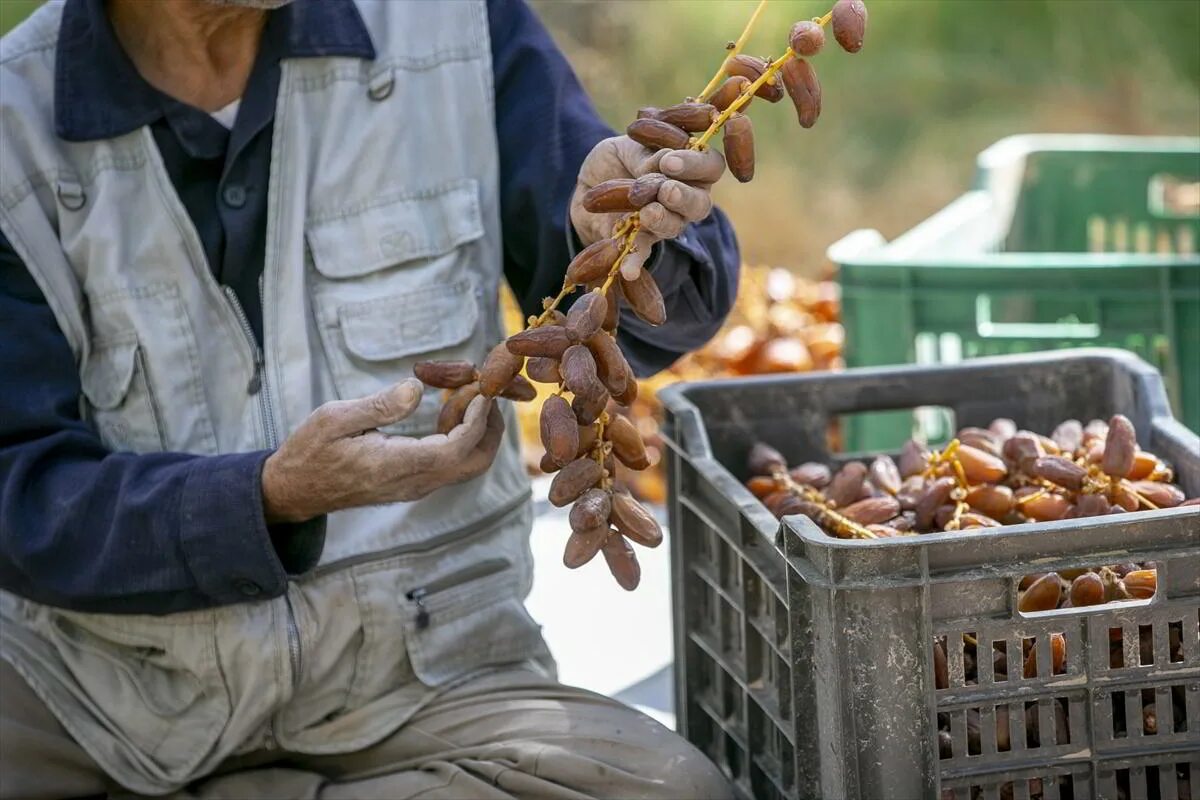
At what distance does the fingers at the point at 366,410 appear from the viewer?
1.70m

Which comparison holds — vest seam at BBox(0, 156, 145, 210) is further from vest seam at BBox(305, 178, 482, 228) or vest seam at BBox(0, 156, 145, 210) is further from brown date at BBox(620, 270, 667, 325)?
brown date at BBox(620, 270, 667, 325)

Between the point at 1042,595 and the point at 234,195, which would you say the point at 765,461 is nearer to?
the point at 1042,595

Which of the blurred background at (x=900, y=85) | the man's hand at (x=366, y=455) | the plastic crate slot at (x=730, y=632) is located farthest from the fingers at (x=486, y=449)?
the blurred background at (x=900, y=85)

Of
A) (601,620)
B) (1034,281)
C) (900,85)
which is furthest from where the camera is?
(900,85)

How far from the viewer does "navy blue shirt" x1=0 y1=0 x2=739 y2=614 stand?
1809 millimetres

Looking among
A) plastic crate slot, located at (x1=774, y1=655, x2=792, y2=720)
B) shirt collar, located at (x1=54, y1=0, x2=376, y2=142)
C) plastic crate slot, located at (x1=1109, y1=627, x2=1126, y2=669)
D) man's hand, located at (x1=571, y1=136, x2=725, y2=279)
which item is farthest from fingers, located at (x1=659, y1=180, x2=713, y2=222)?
shirt collar, located at (x1=54, y1=0, x2=376, y2=142)

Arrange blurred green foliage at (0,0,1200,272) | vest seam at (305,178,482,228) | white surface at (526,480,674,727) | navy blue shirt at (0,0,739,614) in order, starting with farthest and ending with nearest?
1. blurred green foliage at (0,0,1200,272)
2. white surface at (526,480,674,727)
3. vest seam at (305,178,482,228)
4. navy blue shirt at (0,0,739,614)

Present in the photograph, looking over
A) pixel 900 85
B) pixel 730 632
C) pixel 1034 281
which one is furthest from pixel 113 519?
pixel 900 85

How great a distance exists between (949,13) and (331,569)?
502cm

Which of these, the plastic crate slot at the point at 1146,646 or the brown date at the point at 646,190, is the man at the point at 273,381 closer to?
the brown date at the point at 646,190

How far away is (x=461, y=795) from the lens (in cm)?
183

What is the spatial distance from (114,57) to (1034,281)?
4.66ft

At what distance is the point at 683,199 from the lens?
1.54 metres

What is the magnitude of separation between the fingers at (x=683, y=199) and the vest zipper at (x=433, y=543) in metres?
0.61
